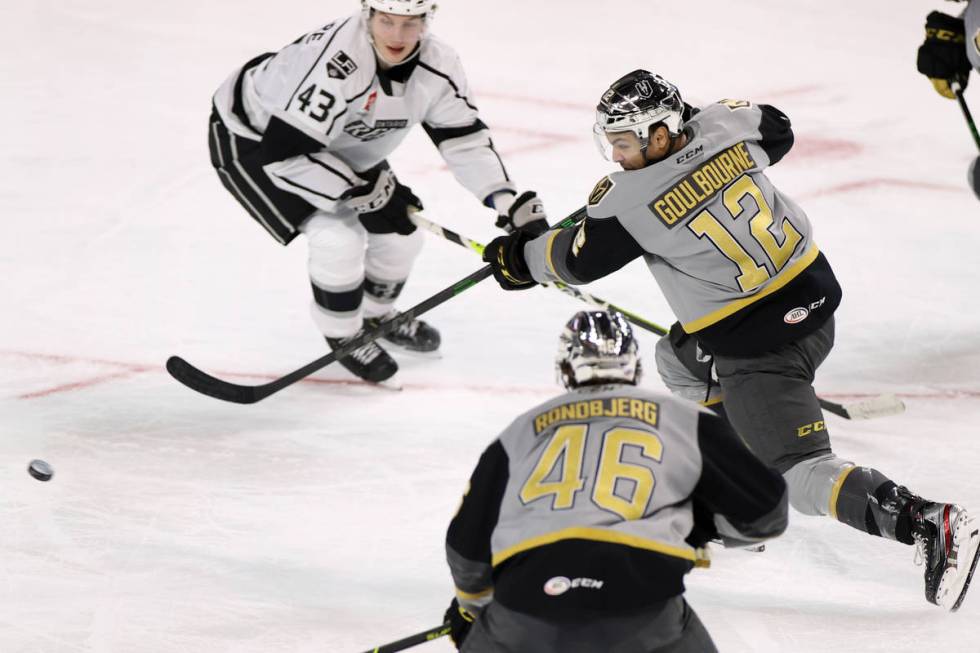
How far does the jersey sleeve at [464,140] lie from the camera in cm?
356

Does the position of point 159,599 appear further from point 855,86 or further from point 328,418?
point 855,86

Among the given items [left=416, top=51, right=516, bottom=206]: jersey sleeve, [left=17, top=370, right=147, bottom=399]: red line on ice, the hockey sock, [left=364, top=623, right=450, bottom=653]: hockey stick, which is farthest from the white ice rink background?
[left=416, top=51, right=516, bottom=206]: jersey sleeve

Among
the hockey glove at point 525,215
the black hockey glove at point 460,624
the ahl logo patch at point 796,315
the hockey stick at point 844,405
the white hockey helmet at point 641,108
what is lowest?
the hockey stick at point 844,405

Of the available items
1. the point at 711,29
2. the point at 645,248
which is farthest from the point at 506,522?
the point at 711,29

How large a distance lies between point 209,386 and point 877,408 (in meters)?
1.83

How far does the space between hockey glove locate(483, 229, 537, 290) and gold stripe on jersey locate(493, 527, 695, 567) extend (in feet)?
4.05

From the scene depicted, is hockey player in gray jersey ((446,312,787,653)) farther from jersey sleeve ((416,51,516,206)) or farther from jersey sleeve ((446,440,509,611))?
jersey sleeve ((416,51,516,206))

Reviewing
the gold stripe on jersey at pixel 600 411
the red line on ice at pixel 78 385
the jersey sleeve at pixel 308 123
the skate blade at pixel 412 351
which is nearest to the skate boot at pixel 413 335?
the skate blade at pixel 412 351

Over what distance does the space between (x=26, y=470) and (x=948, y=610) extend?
7.27 ft

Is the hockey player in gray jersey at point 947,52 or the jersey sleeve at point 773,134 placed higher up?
the jersey sleeve at point 773,134

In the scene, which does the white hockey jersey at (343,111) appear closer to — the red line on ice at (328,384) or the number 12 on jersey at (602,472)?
the red line on ice at (328,384)

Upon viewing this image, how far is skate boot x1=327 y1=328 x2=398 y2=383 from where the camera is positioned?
3.67 meters

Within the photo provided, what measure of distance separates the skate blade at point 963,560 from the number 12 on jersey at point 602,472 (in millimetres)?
941

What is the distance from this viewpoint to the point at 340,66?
3.28 m
